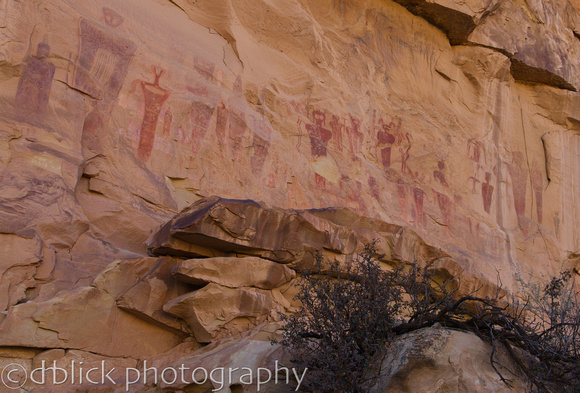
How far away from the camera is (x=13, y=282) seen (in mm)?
5613

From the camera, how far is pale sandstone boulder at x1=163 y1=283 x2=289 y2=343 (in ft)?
18.5

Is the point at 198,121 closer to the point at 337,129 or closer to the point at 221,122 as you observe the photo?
the point at 221,122

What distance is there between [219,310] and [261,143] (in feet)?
15.4

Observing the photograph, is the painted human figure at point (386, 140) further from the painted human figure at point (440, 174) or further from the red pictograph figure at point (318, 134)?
the red pictograph figure at point (318, 134)

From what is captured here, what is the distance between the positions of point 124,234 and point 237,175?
→ 2.53m

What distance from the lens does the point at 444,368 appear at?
4105 mm

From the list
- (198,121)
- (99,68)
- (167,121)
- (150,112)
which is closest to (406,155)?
(198,121)

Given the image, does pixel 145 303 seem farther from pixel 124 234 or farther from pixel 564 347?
pixel 564 347

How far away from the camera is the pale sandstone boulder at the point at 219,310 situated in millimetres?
5645

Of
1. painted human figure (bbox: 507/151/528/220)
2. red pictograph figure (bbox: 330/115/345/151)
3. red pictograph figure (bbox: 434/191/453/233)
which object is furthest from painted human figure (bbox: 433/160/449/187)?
red pictograph figure (bbox: 330/115/345/151)

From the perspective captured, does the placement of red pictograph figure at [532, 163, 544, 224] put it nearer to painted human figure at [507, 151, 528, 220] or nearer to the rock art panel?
painted human figure at [507, 151, 528, 220]

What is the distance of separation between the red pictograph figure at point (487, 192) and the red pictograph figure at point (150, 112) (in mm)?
9056

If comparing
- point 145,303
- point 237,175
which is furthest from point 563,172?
point 145,303

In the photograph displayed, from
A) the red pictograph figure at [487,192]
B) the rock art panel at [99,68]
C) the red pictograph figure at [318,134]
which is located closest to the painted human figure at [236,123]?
the red pictograph figure at [318,134]
